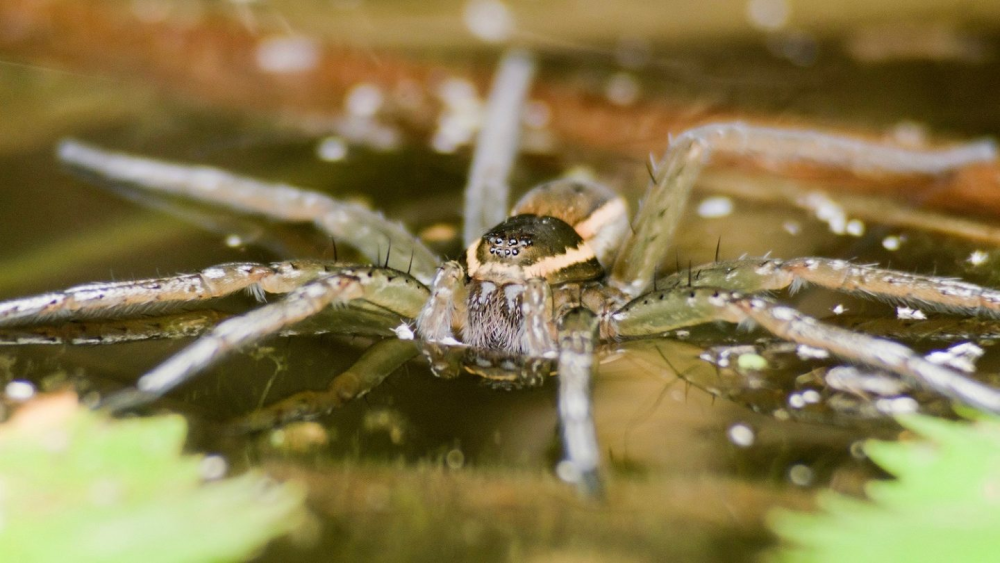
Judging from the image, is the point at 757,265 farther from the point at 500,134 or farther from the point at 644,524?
the point at 500,134

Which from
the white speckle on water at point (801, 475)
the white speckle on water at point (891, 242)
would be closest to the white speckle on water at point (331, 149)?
the white speckle on water at point (891, 242)

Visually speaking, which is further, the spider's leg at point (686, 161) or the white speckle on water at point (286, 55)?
the white speckle on water at point (286, 55)

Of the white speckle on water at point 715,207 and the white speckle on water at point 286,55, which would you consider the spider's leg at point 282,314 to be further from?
the white speckle on water at point 286,55

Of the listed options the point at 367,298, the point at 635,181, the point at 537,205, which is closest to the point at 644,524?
the point at 367,298

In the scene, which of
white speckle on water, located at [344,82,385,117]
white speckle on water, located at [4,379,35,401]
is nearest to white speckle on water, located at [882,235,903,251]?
white speckle on water, located at [344,82,385,117]

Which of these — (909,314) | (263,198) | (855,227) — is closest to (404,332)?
(263,198)

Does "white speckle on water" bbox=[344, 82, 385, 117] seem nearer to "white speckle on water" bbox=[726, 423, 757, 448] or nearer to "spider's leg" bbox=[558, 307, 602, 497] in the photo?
"spider's leg" bbox=[558, 307, 602, 497]
